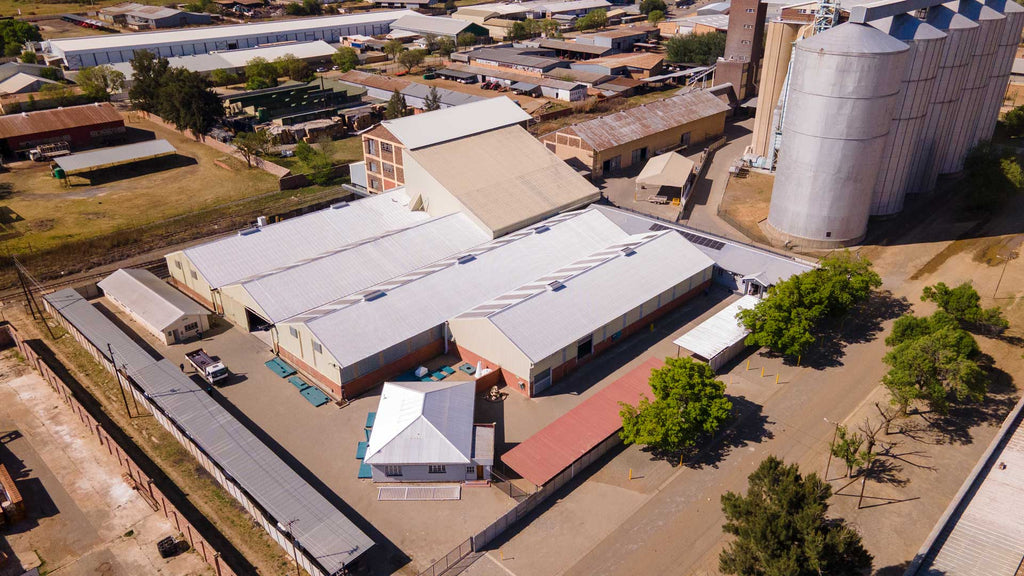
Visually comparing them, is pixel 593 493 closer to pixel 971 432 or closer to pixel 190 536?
pixel 190 536

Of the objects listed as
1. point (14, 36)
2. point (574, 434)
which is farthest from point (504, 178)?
point (14, 36)

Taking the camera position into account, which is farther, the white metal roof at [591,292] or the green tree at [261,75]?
the green tree at [261,75]

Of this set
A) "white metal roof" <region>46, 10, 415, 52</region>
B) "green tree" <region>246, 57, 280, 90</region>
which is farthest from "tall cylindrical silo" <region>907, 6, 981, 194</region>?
"white metal roof" <region>46, 10, 415, 52</region>

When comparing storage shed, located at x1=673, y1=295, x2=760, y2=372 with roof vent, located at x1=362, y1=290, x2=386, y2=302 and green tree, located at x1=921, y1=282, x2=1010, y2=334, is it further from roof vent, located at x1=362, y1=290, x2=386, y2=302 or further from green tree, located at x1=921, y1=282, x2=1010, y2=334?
roof vent, located at x1=362, y1=290, x2=386, y2=302

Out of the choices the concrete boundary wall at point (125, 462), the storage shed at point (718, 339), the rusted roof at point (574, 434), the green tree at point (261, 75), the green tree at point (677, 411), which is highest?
the green tree at point (261, 75)

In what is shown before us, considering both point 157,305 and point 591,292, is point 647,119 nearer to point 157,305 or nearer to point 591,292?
point 591,292

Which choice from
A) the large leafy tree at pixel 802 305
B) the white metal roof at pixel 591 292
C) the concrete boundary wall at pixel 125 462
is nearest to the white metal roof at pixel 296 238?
the concrete boundary wall at pixel 125 462

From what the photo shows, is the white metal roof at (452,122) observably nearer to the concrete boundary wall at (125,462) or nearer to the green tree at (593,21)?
the concrete boundary wall at (125,462)

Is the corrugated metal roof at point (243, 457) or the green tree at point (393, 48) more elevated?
the green tree at point (393, 48)
